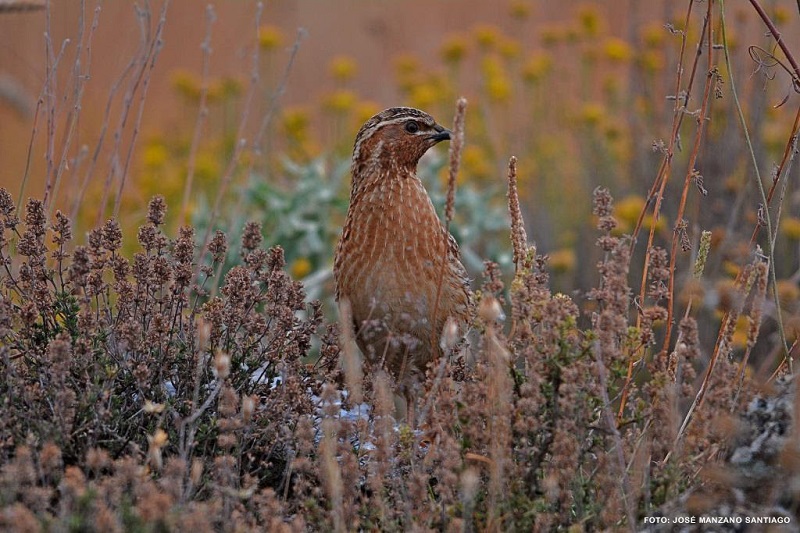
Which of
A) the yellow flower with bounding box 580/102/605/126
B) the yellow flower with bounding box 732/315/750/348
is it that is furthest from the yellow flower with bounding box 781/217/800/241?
the yellow flower with bounding box 580/102/605/126

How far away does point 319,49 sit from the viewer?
518 inches

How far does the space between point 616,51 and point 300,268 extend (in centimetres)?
299

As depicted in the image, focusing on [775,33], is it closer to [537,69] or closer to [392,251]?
[392,251]

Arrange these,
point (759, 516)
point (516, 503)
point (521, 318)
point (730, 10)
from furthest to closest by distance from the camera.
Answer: point (730, 10), point (521, 318), point (516, 503), point (759, 516)

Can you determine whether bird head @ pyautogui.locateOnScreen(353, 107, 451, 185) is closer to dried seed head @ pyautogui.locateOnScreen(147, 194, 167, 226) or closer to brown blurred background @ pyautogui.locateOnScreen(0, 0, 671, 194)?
dried seed head @ pyautogui.locateOnScreen(147, 194, 167, 226)

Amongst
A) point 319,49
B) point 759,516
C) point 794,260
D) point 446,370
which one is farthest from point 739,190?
point 319,49

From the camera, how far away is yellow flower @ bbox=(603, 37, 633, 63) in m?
7.70

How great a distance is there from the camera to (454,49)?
25.8 ft

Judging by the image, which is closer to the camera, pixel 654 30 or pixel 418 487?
pixel 418 487

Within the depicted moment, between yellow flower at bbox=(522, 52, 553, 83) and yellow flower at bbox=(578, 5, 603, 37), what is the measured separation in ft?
1.10

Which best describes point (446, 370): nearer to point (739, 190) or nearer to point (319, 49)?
point (739, 190)

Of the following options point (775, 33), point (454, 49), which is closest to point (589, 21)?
point (454, 49)

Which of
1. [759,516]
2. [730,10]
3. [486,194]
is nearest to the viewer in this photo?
[759,516]

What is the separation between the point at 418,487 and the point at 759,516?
2.51ft
